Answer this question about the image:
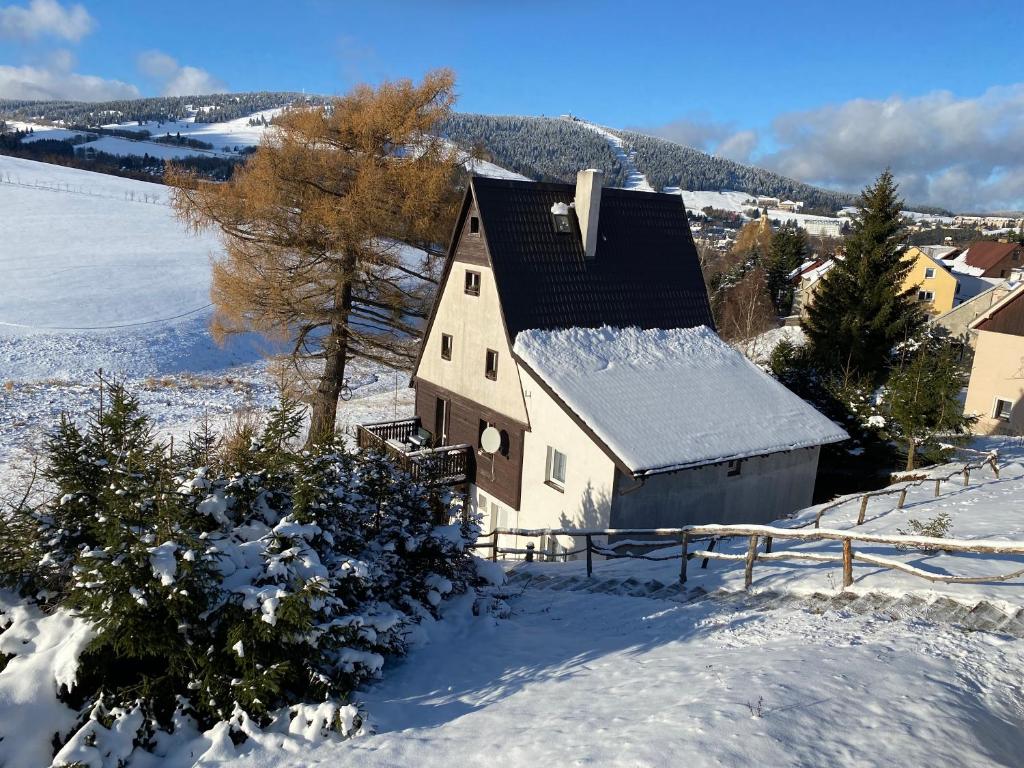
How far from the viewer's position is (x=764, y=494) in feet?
56.1

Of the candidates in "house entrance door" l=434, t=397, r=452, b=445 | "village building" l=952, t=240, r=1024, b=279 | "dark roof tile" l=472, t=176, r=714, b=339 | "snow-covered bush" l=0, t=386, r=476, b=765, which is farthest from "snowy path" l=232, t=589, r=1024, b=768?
"village building" l=952, t=240, r=1024, b=279

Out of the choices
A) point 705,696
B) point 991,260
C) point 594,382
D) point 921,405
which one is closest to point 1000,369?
point 921,405

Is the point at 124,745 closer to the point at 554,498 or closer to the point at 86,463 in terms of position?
the point at 86,463

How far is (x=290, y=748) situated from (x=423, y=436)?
14186 millimetres

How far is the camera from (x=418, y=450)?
19.4 m

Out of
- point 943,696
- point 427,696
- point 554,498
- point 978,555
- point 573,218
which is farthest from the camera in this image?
point 573,218

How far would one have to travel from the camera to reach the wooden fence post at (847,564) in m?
9.18

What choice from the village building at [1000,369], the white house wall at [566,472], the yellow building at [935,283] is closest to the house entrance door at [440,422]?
the white house wall at [566,472]

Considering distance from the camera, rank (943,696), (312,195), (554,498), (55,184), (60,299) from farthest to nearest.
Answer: (55,184)
(60,299)
(312,195)
(554,498)
(943,696)

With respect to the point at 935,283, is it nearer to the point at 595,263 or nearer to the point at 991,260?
the point at 991,260

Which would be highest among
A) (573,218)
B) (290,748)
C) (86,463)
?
(573,218)

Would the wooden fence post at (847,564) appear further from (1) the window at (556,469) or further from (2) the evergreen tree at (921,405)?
(2) the evergreen tree at (921,405)

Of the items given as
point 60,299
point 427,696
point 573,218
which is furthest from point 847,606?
point 60,299

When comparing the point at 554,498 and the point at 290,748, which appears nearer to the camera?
the point at 290,748
